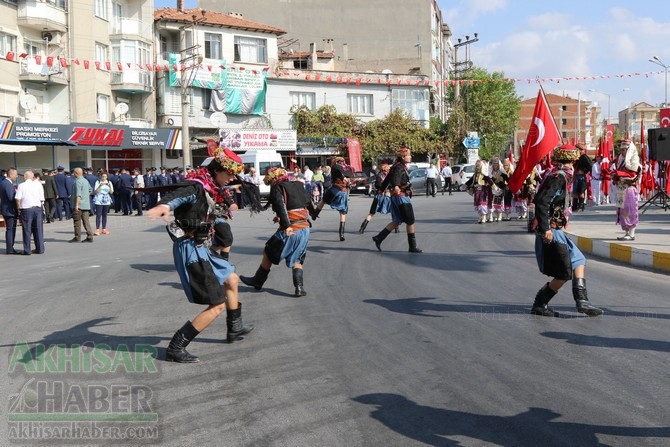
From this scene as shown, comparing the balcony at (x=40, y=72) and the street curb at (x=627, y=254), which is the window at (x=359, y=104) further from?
the street curb at (x=627, y=254)

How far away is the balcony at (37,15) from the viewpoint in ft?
117

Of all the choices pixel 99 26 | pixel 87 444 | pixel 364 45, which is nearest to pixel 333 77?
pixel 364 45

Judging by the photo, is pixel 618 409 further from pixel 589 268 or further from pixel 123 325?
pixel 589 268

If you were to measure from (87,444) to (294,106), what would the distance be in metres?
46.9

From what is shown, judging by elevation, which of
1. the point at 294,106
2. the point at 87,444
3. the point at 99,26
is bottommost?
the point at 87,444

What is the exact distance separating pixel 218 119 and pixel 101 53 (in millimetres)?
8063

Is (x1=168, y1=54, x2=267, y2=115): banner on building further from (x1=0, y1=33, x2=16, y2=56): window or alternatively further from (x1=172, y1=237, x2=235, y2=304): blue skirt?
(x1=172, y1=237, x2=235, y2=304): blue skirt

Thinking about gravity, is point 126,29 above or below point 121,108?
above

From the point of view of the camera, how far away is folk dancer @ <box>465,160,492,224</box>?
2043 centimetres

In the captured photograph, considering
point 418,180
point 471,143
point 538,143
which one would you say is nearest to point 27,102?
point 418,180

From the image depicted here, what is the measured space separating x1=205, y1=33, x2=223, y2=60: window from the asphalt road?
38371 millimetres

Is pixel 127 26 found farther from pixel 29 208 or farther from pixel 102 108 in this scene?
pixel 29 208

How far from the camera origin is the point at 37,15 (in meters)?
35.9

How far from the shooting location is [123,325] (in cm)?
800
